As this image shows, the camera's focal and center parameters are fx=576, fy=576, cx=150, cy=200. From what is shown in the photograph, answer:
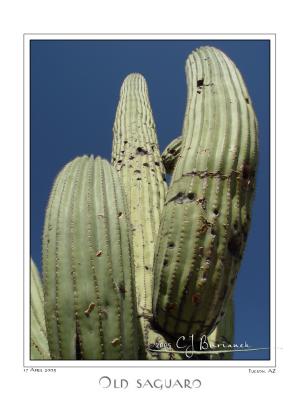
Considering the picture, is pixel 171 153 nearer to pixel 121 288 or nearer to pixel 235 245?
pixel 235 245

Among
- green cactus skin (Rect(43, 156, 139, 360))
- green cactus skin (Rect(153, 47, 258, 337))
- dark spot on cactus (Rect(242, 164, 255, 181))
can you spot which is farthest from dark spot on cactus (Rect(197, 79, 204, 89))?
green cactus skin (Rect(43, 156, 139, 360))

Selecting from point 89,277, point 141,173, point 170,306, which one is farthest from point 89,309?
point 141,173

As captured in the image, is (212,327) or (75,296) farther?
(212,327)
